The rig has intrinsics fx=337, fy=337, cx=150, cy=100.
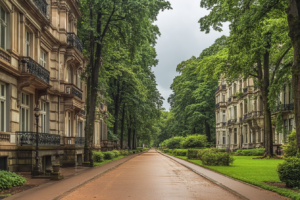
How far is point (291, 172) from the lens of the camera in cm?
1136

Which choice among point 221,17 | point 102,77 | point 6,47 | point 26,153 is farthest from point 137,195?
point 102,77

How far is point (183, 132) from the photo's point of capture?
215ft

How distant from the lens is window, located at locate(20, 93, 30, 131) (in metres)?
18.7

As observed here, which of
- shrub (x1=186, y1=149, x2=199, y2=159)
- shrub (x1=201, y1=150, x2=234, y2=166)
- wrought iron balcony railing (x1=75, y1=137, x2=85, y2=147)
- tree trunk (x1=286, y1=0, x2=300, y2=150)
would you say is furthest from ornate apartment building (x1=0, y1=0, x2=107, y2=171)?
tree trunk (x1=286, y1=0, x2=300, y2=150)

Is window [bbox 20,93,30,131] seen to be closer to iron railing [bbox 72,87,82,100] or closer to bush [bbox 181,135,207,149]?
iron railing [bbox 72,87,82,100]

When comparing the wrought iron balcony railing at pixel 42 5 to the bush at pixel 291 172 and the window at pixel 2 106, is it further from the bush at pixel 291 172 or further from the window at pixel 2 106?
the bush at pixel 291 172

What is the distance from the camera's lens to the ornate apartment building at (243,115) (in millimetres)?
39625

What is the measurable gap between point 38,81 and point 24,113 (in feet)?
7.17

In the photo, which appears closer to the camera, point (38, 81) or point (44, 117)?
point (38, 81)

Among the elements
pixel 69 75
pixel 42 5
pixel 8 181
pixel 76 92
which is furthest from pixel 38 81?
pixel 69 75

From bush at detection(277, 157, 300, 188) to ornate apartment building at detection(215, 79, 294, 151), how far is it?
88.4 ft

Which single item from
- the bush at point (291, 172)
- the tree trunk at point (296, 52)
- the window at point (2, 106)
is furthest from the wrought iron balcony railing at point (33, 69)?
the bush at point (291, 172)

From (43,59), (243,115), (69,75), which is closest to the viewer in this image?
(43,59)

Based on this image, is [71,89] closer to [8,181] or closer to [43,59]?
[43,59]
